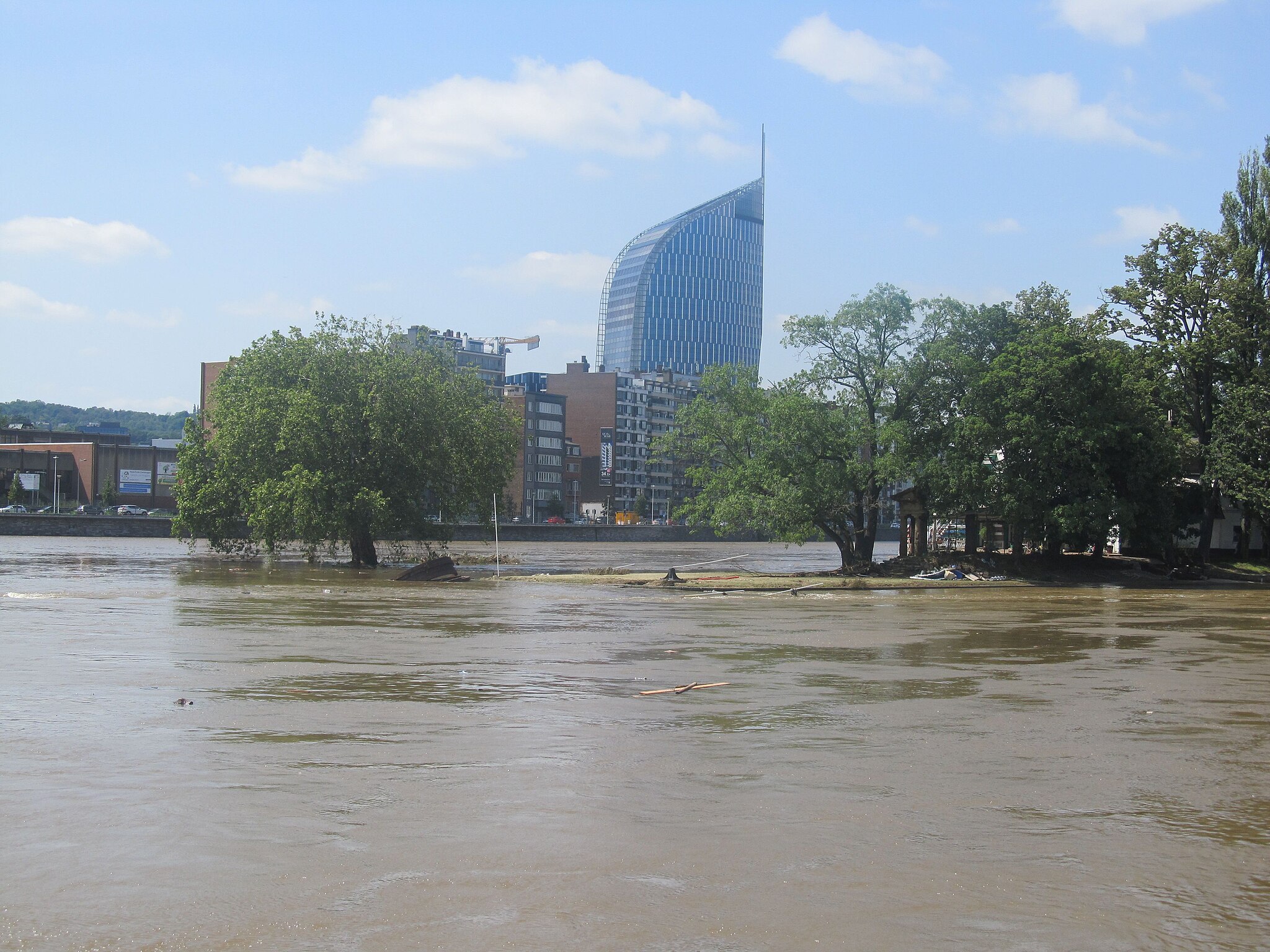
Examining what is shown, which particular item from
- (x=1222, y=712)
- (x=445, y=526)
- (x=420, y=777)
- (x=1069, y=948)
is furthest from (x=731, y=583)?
(x=1069, y=948)

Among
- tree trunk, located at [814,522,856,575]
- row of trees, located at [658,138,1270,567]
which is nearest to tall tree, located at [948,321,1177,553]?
row of trees, located at [658,138,1270,567]

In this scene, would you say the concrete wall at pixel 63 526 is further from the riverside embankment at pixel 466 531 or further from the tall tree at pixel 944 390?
the tall tree at pixel 944 390

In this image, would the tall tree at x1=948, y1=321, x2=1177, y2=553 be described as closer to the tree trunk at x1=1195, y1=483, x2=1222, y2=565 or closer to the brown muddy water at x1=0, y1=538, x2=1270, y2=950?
the tree trunk at x1=1195, y1=483, x2=1222, y2=565

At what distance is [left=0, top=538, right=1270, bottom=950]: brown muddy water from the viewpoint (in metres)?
6.62

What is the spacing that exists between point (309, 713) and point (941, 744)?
707cm

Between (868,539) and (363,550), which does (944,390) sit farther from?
(363,550)

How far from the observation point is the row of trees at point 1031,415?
51.4 metres

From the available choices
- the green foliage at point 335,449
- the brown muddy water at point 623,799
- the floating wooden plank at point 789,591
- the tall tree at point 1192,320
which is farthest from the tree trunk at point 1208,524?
the brown muddy water at point 623,799

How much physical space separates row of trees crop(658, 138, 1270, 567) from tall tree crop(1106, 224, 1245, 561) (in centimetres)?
9

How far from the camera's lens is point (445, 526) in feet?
206

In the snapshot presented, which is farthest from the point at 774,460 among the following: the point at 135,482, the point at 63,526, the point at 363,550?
the point at 135,482

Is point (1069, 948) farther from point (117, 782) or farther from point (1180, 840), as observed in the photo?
point (117, 782)

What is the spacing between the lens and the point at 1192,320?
56.5 meters

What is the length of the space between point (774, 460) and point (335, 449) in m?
21.6
